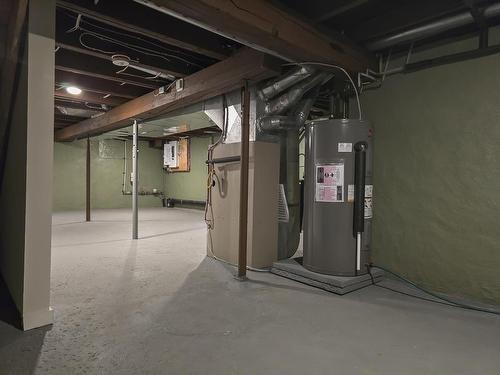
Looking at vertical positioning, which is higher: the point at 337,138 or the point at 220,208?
the point at 337,138

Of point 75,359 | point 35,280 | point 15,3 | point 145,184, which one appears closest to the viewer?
point 75,359

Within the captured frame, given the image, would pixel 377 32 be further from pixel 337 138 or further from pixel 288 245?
pixel 288 245

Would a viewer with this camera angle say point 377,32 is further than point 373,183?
No

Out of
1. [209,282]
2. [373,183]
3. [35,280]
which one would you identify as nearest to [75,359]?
[35,280]

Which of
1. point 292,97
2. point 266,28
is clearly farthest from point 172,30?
point 292,97

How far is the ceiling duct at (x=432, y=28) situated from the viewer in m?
2.04

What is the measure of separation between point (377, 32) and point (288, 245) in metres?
2.13

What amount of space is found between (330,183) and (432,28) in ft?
4.38

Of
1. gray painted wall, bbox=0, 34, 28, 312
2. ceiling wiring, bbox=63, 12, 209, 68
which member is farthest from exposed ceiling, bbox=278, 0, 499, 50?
gray painted wall, bbox=0, 34, 28, 312

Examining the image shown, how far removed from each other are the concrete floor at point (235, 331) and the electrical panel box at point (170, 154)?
21.3 feet

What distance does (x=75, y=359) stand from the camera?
1548mm

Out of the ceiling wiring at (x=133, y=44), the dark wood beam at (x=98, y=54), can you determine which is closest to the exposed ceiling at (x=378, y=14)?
the ceiling wiring at (x=133, y=44)

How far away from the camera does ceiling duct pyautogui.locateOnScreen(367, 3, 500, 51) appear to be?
2.04m

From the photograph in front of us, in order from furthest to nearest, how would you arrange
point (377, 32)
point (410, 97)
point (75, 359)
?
point (410, 97) < point (377, 32) < point (75, 359)
